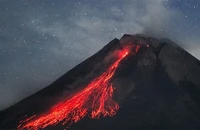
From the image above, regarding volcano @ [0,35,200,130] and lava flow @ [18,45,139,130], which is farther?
lava flow @ [18,45,139,130]

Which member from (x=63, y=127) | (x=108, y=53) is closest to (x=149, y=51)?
(x=108, y=53)

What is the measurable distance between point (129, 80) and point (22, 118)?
8.48 metres

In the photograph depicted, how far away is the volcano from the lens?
22812 mm

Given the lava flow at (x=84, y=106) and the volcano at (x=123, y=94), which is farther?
the lava flow at (x=84, y=106)

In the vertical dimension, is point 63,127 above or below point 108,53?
below

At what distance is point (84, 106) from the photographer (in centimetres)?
2528

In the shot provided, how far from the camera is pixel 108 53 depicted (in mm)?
30391

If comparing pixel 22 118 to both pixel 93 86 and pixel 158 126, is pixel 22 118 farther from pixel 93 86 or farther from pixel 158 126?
pixel 158 126

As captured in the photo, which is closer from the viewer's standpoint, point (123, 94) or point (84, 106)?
point (84, 106)

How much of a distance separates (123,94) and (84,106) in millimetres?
2940

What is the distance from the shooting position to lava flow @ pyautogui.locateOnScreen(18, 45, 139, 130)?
23.8 m

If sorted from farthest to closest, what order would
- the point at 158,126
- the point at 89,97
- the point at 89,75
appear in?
the point at 89,75 → the point at 89,97 → the point at 158,126

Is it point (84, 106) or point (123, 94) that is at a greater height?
point (84, 106)

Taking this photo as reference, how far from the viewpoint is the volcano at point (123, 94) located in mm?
22812
